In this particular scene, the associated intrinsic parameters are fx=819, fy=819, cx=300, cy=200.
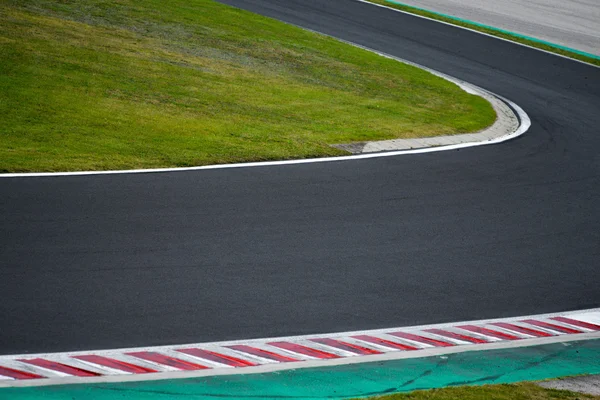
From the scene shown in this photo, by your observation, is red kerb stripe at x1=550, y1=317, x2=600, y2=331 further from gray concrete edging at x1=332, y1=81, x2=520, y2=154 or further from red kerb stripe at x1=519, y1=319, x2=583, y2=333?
gray concrete edging at x1=332, y1=81, x2=520, y2=154

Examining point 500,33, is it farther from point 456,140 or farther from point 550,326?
point 550,326

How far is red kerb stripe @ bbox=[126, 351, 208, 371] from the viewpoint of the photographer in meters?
6.83

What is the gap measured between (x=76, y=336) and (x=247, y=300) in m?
1.69

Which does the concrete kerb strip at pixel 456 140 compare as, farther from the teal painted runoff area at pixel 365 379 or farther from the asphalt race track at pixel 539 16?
the asphalt race track at pixel 539 16

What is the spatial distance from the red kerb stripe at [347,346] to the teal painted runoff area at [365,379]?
18 cm

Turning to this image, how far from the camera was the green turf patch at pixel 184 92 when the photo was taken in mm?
12719

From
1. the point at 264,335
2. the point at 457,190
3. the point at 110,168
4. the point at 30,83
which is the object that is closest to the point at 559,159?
the point at 457,190

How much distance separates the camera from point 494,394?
261 inches

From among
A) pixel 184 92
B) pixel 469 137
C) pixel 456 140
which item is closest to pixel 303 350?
pixel 456 140

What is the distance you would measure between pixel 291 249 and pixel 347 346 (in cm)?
209

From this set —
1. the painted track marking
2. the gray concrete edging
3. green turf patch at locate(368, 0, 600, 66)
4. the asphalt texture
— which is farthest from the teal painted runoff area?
green turf patch at locate(368, 0, 600, 66)

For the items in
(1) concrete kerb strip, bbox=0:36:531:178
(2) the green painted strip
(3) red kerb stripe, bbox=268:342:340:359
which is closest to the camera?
(3) red kerb stripe, bbox=268:342:340:359

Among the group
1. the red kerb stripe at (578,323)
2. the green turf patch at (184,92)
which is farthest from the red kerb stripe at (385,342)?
the green turf patch at (184,92)

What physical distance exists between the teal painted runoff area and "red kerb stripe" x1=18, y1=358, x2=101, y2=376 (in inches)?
6.7
